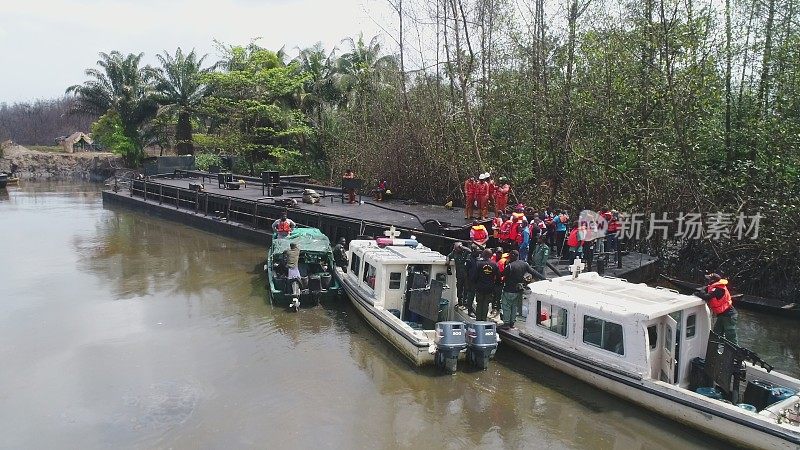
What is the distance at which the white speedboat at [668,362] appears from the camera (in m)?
8.04

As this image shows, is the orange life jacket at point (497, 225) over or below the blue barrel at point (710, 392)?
over

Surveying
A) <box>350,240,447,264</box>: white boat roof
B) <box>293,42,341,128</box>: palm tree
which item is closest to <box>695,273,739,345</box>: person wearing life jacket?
<box>350,240,447,264</box>: white boat roof

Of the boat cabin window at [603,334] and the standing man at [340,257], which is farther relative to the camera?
the standing man at [340,257]

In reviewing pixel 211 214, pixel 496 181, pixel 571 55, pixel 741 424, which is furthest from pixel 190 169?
pixel 741 424

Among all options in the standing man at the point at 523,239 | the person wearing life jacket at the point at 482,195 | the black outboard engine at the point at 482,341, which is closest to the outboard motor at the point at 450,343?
the black outboard engine at the point at 482,341

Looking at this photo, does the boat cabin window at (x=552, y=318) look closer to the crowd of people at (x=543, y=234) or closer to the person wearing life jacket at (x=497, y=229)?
the crowd of people at (x=543, y=234)

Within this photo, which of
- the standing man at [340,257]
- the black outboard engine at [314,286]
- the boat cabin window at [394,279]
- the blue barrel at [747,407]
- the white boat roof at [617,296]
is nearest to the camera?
the blue barrel at [747,407]

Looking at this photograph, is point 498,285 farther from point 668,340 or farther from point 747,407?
point 747,407

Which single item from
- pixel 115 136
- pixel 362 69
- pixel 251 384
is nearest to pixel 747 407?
pixel 251 384

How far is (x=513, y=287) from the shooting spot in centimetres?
1124

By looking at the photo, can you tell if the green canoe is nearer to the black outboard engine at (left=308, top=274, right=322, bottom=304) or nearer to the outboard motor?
the black outboard engine at (left=308, top=274, right=322, bottom=304)

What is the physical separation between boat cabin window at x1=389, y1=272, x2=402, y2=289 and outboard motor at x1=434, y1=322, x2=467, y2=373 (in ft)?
6.70

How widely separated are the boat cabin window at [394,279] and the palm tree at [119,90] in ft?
142

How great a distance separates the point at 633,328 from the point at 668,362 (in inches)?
33.2
